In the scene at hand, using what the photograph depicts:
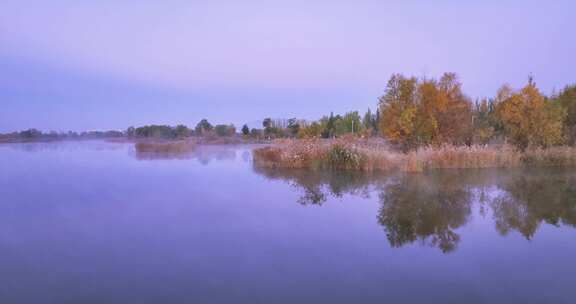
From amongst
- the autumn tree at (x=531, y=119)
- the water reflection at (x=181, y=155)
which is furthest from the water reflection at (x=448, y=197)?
the water reflection at (x=181, y=155)

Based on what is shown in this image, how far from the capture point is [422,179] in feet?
37.7

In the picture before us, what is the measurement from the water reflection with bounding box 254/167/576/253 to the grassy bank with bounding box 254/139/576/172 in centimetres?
115

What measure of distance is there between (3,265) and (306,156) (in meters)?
11.3

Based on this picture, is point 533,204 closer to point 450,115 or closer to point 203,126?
point 450,115

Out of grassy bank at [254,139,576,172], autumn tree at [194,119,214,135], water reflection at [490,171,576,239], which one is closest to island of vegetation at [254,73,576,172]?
grassy bank at [254,139,576,172]

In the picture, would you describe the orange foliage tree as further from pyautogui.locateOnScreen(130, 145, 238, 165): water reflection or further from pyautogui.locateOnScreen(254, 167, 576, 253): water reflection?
pyautogui.locateOnScreen(130, 145, 238, 165): water reflection

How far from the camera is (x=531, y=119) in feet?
56.0

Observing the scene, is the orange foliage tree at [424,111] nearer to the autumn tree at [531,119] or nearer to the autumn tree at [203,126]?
the autumn tree at [531,119]

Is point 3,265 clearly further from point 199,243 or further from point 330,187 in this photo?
point 330,187

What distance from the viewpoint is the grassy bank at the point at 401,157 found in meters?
14.2

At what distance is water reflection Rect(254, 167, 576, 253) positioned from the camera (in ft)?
19.6

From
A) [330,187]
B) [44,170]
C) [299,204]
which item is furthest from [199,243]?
[44,170]

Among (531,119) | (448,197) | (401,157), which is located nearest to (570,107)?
(531,119)

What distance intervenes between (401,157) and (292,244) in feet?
32.6
